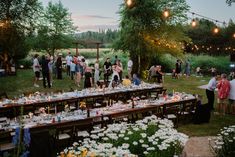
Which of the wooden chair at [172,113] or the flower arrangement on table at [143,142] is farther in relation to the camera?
the wooden chair at [172,113]

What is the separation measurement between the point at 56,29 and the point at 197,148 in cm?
4202

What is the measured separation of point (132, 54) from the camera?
102 feet

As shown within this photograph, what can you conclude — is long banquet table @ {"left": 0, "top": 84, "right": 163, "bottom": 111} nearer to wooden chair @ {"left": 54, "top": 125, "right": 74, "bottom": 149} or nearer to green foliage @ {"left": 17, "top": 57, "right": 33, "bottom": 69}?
wooden chair @ {"left": 54, "top": 125, "right": 74, "bottom": 149}

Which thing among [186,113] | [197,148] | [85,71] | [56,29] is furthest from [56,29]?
[197,148]

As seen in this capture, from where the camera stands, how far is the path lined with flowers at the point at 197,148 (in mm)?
9859

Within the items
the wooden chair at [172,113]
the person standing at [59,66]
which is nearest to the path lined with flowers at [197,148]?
the wooden chair at [172,113]

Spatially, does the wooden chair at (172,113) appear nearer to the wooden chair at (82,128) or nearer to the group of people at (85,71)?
the wooden chair at (82,128)

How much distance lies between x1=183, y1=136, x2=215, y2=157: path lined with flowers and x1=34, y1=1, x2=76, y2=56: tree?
1528 inches

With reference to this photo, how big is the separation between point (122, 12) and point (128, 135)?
23.9 m

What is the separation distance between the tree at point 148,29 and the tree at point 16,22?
10070 millimetres

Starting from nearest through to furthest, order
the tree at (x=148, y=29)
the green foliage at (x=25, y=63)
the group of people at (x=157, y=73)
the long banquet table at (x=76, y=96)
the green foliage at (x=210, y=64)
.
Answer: the long banquet table at (x=76, y=96)
the group of people at (x=157, y=73)
the tree at (x=148, y=29)
the green foliage at (x=210, y=64)
the green foliage at (x=25, y=63)

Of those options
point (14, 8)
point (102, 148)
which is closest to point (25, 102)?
point (102, 148)

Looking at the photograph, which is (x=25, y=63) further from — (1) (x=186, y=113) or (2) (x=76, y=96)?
(1) (x=186, y=113)

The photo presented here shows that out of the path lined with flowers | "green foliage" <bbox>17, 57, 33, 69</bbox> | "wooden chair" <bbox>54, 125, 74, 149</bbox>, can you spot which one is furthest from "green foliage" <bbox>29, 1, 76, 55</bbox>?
the path lined with flowers
